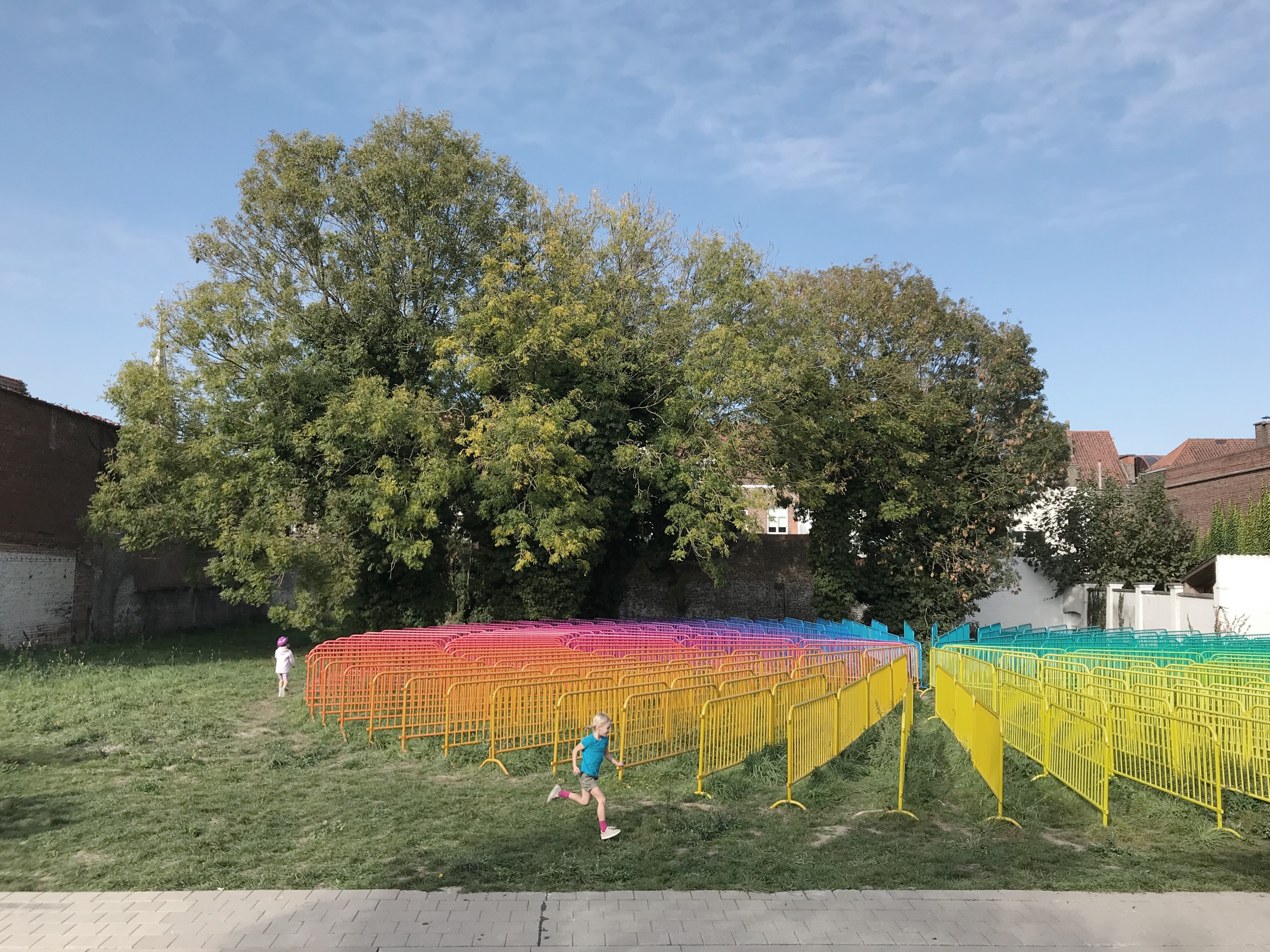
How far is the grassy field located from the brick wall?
21.9 metres

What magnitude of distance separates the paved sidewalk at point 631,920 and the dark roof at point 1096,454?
58981 millimetres

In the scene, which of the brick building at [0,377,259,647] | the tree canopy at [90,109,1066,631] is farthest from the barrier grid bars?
the brick building at [0,377,259,647]

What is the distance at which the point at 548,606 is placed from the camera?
26.9 metres

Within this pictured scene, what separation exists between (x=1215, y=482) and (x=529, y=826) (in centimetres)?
4511

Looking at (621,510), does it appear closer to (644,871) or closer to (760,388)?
(760,388)

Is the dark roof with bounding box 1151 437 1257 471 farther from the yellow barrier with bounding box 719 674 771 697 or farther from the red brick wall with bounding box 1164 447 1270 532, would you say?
the yellow barrier with bounding box 719 674 771 697

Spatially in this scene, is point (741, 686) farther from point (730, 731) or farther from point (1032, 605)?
point (1032, 605)

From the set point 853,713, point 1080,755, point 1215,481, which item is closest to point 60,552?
point 853,713

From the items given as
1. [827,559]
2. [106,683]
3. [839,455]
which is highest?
[839,455]

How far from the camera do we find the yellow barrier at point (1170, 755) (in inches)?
324

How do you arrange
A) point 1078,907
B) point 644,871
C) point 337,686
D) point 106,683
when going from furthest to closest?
point 106,683
point 337,686
point 644,871
point 1078,907

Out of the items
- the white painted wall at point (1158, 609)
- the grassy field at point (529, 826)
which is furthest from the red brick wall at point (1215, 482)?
the grassy field at point (529, 826)

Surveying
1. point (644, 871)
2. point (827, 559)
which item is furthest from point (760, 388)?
point (644, 871)

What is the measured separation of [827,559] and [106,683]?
21758mm
